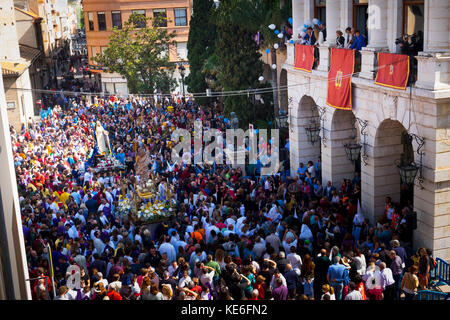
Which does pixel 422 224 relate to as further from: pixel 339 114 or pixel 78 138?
pixel 78 138

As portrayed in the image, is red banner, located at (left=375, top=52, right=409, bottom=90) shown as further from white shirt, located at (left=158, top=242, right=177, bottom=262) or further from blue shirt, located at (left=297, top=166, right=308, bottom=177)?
white shirt, located at (left=158, top=242, right=177, bottom=262)

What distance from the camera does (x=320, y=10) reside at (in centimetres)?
2052

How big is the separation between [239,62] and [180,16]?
3305 cm

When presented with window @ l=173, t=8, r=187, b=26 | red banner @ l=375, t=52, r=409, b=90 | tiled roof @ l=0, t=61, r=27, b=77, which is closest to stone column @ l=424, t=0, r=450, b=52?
red banner @ l=375, t=52, r=409, b=90

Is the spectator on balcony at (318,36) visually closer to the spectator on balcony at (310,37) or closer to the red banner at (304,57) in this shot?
the spectator on balcony at (310,37)

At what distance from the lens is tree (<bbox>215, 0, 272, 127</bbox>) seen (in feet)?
88.2

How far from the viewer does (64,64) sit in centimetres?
7994

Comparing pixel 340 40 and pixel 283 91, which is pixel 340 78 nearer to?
pixel 340 40

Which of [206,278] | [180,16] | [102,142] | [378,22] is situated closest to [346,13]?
[378,22]

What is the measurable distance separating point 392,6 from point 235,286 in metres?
9.03

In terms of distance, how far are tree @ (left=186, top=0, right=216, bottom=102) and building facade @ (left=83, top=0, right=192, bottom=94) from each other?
754 inches

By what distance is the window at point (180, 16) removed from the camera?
5800 cm

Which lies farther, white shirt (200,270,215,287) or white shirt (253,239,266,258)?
white shirt (253,239,266,258)
